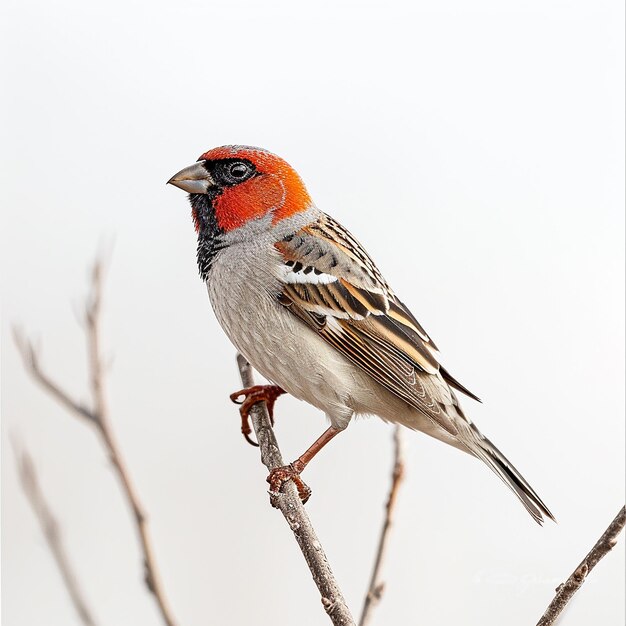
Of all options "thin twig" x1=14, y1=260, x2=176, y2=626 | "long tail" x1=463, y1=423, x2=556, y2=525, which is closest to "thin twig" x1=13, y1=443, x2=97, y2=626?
"thin twig" x1=14, y1=260, x2=176, y2=626

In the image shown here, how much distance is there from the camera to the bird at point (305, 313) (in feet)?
7.97

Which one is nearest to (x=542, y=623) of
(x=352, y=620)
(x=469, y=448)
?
(x=352, y=620)

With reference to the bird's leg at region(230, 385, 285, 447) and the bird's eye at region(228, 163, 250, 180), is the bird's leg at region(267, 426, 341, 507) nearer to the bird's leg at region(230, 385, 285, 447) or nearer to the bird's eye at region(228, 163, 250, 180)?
the bird's leg at region(230, 385, 285, 447)

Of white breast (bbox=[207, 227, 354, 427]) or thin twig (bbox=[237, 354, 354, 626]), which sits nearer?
thin twig (bbox=[237, 354, 354, 626])

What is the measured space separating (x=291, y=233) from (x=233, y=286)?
0.26 m

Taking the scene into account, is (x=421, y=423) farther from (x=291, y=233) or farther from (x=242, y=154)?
(x=242, y=154)

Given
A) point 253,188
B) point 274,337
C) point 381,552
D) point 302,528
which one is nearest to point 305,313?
point 274,337

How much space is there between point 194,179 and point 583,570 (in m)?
1.56

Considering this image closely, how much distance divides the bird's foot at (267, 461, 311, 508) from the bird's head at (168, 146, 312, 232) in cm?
76

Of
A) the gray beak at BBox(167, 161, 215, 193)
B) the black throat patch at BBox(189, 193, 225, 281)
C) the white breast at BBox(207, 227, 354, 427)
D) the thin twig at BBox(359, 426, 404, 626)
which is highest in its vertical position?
the gray beak at BBox(167, 161, 215, 193)

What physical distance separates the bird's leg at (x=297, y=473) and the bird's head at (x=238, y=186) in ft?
2.34

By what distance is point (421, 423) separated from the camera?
2.50 metres

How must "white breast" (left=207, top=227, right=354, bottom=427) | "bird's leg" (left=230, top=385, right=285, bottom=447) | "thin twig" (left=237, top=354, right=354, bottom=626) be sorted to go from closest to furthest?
"thin twig" (left=237, top=354, right=354, bottom=626), "white breast" (left=207, top=227, right=354, bottom=427), "bird's leg" (left=230, top=385, right=285, bottom=447)

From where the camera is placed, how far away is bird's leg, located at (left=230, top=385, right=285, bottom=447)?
2785 mm
